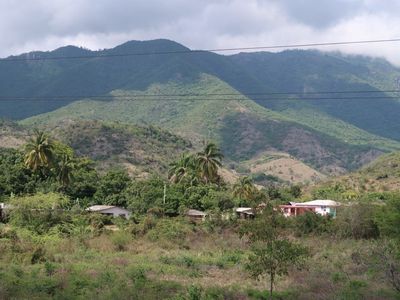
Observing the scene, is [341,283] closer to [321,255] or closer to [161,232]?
[321,255]

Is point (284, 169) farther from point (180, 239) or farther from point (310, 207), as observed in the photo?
point (180, 239)

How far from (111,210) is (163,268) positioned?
43103mm

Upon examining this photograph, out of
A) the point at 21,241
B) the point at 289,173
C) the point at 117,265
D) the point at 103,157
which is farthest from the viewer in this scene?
the point at 289,173

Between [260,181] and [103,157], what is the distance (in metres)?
56.0

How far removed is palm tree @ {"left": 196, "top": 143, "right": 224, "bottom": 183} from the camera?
88.1 m

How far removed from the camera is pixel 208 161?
292 ft

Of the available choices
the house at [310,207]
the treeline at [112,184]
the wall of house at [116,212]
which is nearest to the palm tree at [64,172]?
the treeline at [112,184]

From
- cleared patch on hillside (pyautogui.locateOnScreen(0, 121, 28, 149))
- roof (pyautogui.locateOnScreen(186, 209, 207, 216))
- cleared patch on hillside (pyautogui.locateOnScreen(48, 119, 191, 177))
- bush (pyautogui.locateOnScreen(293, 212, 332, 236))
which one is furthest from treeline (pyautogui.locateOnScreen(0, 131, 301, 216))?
cleared patch on hillside (pyautogui.locateOnScreen(0, 121, 28, 149))

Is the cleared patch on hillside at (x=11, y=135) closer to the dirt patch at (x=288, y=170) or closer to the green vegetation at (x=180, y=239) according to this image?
the green vegetation at (x=180, y=239)

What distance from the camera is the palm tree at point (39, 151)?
77938 mm

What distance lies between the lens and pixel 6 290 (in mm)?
24953

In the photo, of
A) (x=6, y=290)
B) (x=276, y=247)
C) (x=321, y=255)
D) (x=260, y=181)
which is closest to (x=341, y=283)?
(x=276, y=247)

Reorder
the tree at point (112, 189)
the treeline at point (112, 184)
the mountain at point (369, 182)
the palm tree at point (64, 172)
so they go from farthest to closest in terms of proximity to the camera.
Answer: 1. the mountain at point (369, 182)
2. the tree at point (112, 189)
3. the palm tree at point (64, 172)
4. the treeline at point (112, 184)

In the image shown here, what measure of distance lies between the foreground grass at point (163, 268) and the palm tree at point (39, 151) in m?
26.8
